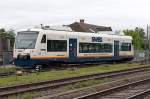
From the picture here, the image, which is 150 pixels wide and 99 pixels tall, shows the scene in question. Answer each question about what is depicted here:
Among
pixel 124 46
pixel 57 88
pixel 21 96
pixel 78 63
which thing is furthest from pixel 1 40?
pixel 21 96

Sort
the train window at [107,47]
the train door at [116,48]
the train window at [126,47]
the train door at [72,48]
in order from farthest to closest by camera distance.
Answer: the train window at [126,47]
the train door at [116,48]
the train window at [107,47]
the train door at [72,48]

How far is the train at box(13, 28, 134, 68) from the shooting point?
29.9 meters

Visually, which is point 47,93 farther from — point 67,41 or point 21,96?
point 67,41

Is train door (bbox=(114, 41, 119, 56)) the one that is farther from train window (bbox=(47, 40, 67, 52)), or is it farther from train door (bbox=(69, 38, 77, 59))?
→ train window (bbox=(47, 40, 67, 52))

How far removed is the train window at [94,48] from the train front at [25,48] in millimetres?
6226

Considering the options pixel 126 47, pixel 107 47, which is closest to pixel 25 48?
pixel 107 47

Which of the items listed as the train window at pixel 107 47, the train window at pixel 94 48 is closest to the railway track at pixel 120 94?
the train window at pixel 94 48

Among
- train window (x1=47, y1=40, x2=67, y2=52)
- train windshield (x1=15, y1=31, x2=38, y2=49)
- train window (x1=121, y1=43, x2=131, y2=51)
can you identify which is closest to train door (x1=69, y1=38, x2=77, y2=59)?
train window (x1=47, y1=40, x2=67, y2=52)

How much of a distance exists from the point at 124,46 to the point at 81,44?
33.5ft

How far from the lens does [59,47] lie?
32.1 metres

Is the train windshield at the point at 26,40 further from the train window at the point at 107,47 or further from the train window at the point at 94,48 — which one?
the train window at the point at 107,47

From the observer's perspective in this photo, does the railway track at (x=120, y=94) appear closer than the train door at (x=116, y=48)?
Yes

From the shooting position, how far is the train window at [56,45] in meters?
30.9

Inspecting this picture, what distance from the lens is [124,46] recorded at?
44.2 meters
